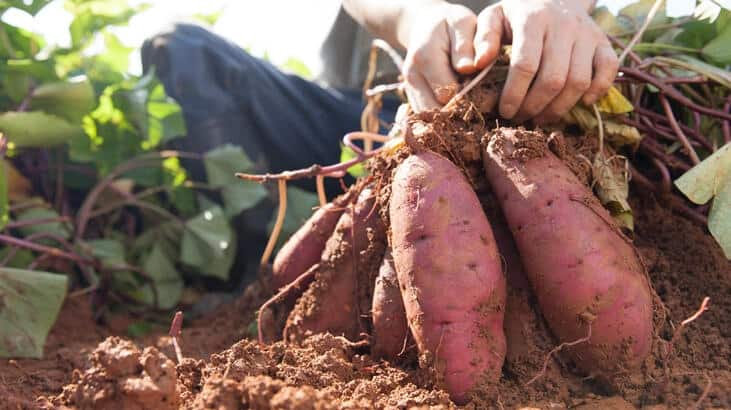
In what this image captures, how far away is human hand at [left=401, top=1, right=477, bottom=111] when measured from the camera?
1251mm

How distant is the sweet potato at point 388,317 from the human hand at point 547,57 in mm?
377

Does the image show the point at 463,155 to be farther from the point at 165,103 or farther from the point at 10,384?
the point at 165,103

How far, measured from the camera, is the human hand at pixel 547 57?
1.17m

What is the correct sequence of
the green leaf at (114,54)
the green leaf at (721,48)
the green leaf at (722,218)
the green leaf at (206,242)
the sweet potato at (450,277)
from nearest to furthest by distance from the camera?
the sweet potato at (450,277) → the green leaf at (722,218) → the green leaf at (721,48) → the green leaf at (206,242) → the green leaf at (114,54)

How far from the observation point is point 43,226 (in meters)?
2.01

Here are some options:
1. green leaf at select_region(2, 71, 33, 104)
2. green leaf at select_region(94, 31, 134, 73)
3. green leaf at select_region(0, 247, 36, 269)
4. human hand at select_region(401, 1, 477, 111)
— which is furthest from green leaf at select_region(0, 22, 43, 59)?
human hand at select_region(401, 1, 477, 111)

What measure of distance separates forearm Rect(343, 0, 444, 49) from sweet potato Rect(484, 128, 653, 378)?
526 mm

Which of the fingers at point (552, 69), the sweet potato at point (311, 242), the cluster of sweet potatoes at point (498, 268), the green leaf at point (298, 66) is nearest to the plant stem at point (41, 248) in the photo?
the sweet potato at point (311, 242)

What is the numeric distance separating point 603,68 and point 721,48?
1.48 ft

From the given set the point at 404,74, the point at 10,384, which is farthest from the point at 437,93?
the point at 10,384

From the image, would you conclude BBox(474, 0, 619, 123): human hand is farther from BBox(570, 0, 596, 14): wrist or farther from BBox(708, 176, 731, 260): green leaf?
BBox(708, 176, 731, 260): green leaf

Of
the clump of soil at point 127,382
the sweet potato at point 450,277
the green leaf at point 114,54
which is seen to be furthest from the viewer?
the green leaf at point 114,54

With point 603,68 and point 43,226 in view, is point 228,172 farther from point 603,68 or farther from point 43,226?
point 603,68

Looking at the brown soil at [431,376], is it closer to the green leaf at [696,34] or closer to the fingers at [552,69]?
the fingers at [552,69]
